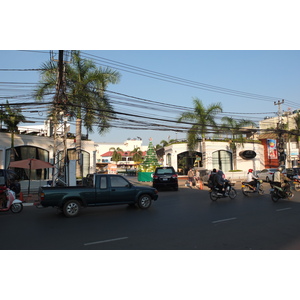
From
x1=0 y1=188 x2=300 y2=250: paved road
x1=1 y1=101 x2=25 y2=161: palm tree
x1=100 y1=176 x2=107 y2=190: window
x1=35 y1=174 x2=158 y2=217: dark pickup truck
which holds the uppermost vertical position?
x1=1 y1=101 x2=25 y2=161: palm tree

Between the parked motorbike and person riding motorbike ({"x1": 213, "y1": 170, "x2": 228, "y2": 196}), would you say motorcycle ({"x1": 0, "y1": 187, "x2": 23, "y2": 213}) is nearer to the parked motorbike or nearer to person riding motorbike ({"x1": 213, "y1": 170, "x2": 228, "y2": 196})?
person riding motorbike ({"x1": 213, "y1": 170, "x2": 228, "y2": 196})

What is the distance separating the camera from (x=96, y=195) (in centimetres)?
992

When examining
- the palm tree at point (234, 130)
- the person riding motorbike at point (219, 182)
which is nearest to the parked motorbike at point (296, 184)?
the person riding motorbike at point (219, 182)

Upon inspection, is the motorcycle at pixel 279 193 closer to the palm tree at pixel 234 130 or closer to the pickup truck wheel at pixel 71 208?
the pickup truck wheel at pixel 71 208

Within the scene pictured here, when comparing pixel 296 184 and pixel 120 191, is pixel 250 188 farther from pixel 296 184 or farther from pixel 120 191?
pixel 120 191

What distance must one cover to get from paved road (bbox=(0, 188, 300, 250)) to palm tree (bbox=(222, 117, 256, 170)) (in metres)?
20.3

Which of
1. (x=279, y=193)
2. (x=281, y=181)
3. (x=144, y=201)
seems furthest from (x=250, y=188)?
(x=144, y=201)

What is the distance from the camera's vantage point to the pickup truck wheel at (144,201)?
10.9 meters

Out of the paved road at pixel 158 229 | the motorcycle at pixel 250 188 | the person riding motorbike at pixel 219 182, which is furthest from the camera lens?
the motorcycle at pixel 250 188

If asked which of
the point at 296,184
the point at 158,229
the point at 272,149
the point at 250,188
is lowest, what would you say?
the point at 158,229

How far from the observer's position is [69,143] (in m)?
26.7

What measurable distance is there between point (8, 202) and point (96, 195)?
3937mm

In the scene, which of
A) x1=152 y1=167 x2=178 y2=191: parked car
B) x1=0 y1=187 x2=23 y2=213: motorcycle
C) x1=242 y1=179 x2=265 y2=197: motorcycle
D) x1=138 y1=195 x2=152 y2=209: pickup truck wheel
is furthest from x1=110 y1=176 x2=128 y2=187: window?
x1=152 y1=167 x2=178 y2=191: parked car

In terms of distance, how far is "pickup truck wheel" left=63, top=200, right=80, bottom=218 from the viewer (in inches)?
372
